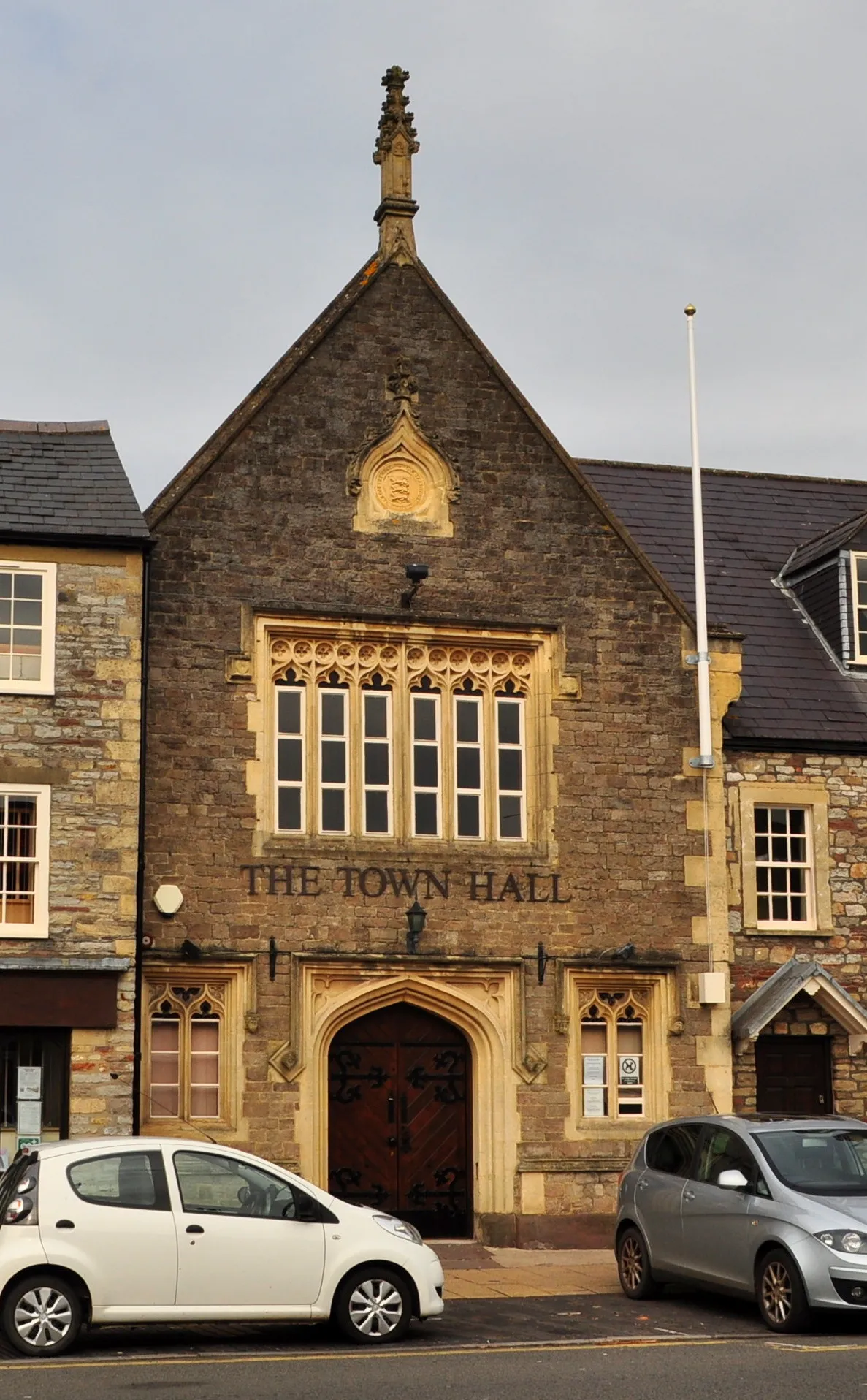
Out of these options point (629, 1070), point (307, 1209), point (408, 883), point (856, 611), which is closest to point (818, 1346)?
point (307, 1209)

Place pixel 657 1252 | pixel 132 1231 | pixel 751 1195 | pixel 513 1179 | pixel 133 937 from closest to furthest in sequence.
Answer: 1. pixel 132 1231
2. pixel 751 1195
3. pixel 657 1252
4. pixel 133 937
5. pixel 513 1179

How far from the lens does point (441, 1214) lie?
69.4 feet

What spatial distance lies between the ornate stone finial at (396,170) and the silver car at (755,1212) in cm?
1098

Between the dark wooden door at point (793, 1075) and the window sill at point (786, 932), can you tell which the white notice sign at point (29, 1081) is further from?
the dark wooden door at point (793, 1075)

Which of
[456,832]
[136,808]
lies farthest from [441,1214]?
[136,808]

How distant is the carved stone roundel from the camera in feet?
72.5

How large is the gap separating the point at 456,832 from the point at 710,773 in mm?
3129

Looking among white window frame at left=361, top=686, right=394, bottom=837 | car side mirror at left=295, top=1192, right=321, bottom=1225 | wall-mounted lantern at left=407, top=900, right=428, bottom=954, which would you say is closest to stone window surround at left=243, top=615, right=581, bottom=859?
white window frame at left=361, top=686, right=394, bottom=837

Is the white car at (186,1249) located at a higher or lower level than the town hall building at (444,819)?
lower

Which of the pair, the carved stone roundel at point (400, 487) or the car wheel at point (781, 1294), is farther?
the carved stone roundel at point (400, 487)

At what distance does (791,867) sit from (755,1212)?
8.65 metres

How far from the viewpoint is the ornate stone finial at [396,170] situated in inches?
898

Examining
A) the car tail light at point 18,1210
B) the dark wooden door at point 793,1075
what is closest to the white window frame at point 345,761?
the dark wooden door at point 793,1075

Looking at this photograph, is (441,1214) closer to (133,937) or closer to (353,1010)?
(353,1010)
